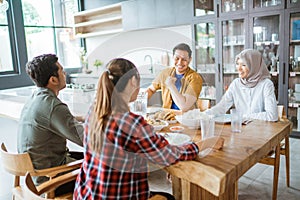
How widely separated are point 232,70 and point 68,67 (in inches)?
151

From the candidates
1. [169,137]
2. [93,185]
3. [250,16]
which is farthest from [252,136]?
[250,16]

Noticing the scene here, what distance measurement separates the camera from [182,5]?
153 inches

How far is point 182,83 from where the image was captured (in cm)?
245

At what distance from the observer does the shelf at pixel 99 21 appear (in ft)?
17.1

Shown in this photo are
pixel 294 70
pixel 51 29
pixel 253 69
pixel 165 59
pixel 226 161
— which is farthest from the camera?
pixel 51 29

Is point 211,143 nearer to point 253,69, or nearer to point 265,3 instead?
point 253,69

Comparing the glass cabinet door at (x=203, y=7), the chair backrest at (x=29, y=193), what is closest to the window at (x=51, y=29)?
the glass cabinet door at (x=203, y=7)

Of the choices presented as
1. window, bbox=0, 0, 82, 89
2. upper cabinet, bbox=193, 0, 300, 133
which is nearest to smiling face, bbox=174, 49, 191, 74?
upper cabinet, bbox=193, 0, 300, 133

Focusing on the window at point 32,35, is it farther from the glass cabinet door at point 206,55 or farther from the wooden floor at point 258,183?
the glass cabinet door at point 206,55

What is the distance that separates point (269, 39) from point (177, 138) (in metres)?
2.59

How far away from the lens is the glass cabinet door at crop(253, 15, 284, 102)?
10.9 feet

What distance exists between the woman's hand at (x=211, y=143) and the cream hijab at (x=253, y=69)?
3.42 feet

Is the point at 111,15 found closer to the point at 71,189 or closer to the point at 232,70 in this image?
the point at 232,70

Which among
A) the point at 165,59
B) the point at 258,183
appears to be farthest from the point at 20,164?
the point at 165,59
